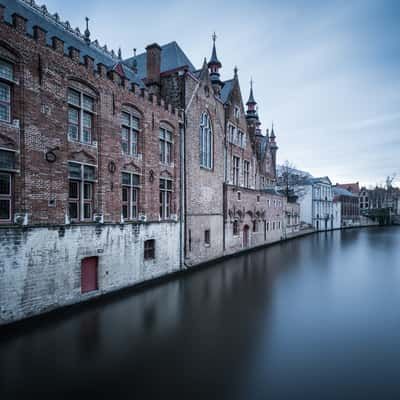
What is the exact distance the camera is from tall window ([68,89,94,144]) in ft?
33.5

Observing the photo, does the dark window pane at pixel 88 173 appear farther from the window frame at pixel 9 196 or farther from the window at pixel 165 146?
the window at pixel 165 146

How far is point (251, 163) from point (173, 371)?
23.7 m

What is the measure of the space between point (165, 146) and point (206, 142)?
4895 mm

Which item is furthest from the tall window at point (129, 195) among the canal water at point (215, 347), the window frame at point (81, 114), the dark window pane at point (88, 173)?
the canal water at point (215, 347)

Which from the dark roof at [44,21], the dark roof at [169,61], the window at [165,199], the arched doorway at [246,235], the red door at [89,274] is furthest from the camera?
the arched doorway at [246,235]

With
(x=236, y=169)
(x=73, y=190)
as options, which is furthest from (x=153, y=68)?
(x=236, y=169)

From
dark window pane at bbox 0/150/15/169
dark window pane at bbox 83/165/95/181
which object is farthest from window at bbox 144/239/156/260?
dark window pane at bbox 0/150/15/169

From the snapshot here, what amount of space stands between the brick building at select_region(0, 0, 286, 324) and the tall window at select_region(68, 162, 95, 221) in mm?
40

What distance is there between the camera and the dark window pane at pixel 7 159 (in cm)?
805

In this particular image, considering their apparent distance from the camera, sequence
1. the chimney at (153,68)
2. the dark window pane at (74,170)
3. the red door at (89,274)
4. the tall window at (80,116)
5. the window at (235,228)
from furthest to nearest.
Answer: the window at (235,228)
the chimney at (153,68)
the red door at (89,274)
the tall window at (80,116)
the dark window pane at (74,170)

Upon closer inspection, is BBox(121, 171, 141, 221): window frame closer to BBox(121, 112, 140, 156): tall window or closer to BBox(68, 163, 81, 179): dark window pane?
BBox(121, 112, 140, 156): tall window

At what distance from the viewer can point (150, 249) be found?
543 inches

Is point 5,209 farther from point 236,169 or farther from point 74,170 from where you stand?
point 236,169

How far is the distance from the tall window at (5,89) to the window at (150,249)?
25.7 ft
